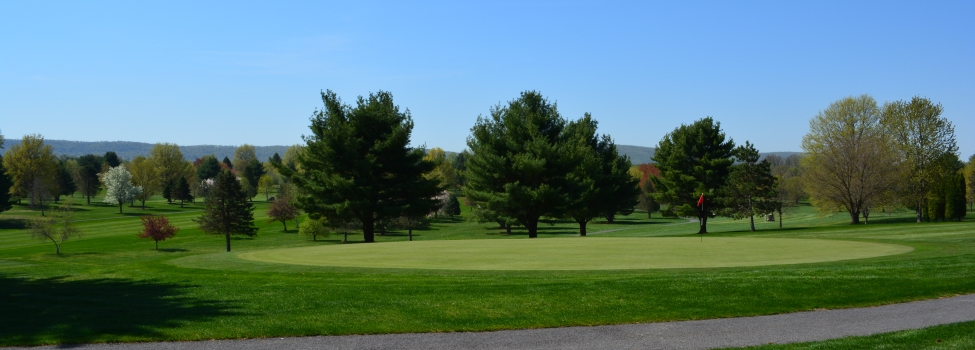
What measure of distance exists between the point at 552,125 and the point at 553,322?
138 ft

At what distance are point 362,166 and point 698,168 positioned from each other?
27.8 m

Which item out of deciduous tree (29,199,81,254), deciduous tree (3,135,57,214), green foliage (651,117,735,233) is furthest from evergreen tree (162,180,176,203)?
green foliage (651,117,735,233)

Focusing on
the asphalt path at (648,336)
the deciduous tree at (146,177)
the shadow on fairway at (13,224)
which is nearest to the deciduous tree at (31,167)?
the deciduous tree at (146,177)

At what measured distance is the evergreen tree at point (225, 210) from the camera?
68312 mm

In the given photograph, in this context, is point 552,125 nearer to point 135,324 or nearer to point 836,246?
point 836,246

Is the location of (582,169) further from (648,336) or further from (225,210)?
(648,336)

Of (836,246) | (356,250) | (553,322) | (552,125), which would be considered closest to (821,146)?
(552,125)

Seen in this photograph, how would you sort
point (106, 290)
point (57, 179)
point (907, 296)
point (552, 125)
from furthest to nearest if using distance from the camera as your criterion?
point (57, 179), point (552, 125), point (106, 290), point (907, 296)

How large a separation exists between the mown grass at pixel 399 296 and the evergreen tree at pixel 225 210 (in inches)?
1962

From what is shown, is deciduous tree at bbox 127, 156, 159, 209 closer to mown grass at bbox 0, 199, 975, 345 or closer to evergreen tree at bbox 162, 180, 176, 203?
evergreen tree at bbox 162, 180, 176, 203

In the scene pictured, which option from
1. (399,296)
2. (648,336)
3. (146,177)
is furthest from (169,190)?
(648,336)

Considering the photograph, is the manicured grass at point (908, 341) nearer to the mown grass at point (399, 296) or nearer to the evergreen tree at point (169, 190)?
the mown grass at point (399, 296)

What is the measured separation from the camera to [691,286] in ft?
46.5

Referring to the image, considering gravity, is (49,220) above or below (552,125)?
below
